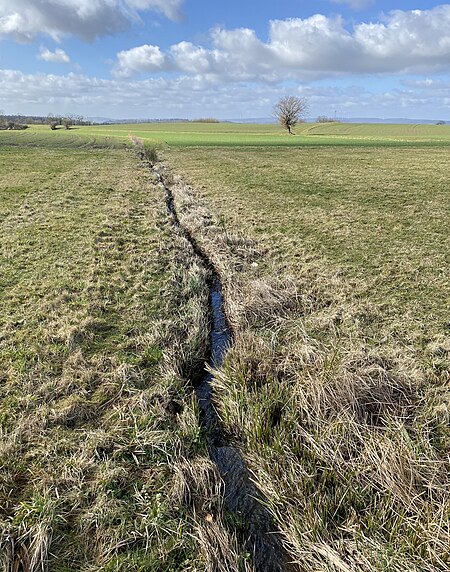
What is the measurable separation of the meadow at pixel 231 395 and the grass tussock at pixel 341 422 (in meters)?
0.02

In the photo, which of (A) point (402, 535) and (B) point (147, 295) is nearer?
(A) point (402, 535)

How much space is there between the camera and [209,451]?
5.56 meters

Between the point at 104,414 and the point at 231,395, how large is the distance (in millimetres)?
1874

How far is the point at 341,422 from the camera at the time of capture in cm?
529

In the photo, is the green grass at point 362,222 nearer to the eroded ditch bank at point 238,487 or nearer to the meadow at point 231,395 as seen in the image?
the meadow at point 231,395

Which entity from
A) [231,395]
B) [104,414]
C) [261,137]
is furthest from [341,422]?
[261,137]

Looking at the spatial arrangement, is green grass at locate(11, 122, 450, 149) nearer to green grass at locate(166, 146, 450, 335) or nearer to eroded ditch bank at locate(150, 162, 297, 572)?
green grass at locate(166, 146, 450, 335)

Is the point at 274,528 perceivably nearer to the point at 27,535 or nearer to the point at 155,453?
the point at 155,453

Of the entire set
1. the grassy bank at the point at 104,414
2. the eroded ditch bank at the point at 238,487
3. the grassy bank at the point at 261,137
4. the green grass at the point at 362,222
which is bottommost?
the eroded ditch bank at the point at 238,487

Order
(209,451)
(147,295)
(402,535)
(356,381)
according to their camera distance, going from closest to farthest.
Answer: (402,535)
(209,451)
(356,381)
(147,295)

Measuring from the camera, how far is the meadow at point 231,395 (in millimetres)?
4223

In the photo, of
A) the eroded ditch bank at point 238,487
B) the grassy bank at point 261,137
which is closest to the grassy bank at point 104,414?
the eroded ditch bank at point 238,487

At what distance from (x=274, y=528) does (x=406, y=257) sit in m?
8.96

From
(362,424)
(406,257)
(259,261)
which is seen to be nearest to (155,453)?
(362,424)
